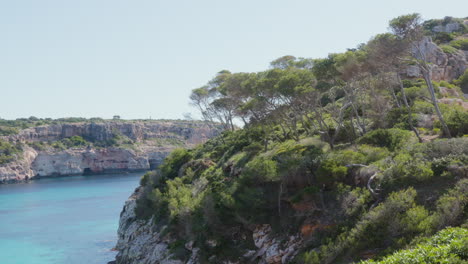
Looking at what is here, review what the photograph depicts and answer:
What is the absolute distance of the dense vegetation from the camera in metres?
15.8

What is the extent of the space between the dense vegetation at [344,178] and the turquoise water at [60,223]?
951 centimetres

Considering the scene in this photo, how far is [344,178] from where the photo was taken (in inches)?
806

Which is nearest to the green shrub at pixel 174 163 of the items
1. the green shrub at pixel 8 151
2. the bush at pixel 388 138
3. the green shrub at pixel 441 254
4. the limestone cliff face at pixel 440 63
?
the bush at pixel 388 138

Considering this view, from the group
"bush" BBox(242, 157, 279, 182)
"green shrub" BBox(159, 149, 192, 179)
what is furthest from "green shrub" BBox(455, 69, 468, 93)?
"green shrub" BBox(159, 149, 192, 179)

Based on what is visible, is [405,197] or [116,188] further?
[116,188]

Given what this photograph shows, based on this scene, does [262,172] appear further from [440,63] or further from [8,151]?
[8,151]

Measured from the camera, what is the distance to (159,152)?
126062 mm

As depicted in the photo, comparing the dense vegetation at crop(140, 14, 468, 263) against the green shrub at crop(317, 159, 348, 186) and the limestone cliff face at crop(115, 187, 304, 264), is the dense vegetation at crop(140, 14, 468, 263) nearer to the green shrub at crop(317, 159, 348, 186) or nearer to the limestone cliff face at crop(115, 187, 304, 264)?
the green shrub at crop(317, 159, 348, 186)

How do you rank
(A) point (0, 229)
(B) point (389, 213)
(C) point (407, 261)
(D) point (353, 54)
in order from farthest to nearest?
(A) point (0, 229) → (D) point (353, 54) → (B) point (389, 213) → (C) point (407, 261)

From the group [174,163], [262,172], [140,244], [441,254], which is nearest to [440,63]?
[262,172]

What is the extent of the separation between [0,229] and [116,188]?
35915 mm

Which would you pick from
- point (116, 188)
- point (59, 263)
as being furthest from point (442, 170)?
point (116, 188)

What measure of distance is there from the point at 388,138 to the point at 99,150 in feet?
352

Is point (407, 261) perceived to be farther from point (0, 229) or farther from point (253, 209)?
point (0, 229)
